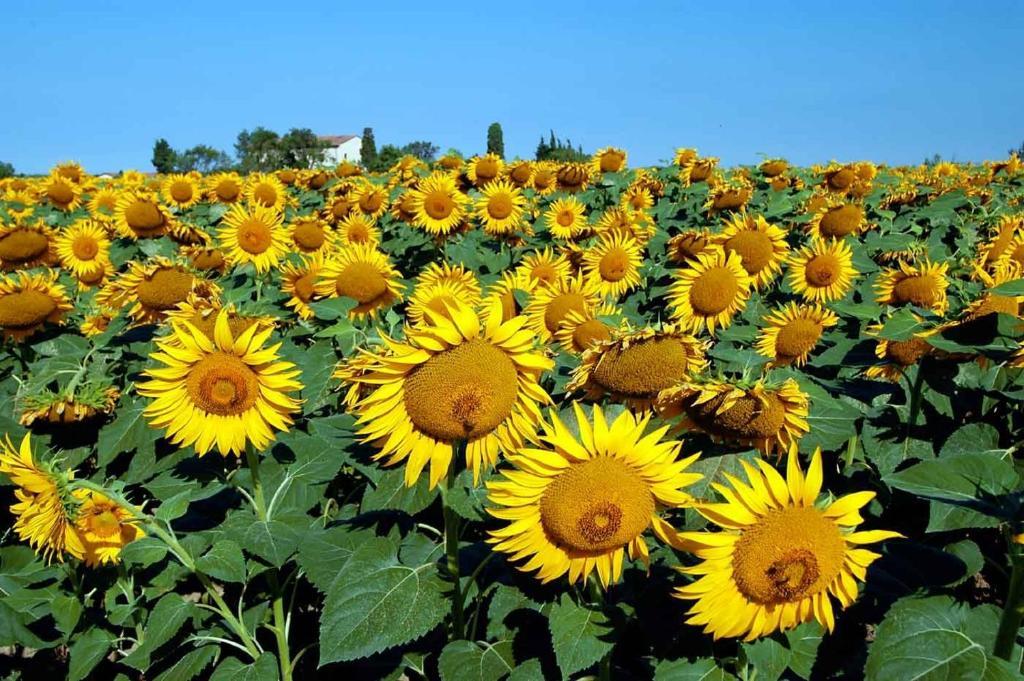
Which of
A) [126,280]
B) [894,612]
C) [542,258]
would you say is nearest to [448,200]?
[542,258]

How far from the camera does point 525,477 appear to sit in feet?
6.05

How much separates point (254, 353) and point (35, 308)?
2.45m

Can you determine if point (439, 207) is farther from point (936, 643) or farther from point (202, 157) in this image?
point (202, 157)

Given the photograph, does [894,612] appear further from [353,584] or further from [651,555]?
[353,584]

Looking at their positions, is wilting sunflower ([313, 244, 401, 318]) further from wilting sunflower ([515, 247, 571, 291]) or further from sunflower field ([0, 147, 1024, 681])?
wilting sunflower ([515, 247, 571, 291])

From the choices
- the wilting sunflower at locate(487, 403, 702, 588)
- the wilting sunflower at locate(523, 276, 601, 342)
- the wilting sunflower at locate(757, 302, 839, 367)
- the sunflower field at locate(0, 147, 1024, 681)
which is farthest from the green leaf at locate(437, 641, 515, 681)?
the wilting sunflower at locate(757, 302, 839, 367)

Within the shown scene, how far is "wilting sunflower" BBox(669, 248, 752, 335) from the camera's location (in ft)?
14.4

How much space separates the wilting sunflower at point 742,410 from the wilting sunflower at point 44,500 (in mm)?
2035

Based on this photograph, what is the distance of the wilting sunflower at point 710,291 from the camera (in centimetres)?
439

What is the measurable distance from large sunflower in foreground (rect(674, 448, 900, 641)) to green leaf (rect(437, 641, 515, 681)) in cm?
74

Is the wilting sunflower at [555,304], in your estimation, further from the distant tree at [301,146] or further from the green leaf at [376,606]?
the distant tree at [301,146]

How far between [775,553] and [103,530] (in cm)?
244

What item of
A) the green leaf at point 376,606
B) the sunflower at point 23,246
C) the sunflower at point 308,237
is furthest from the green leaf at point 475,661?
the sunflower at point 23,246

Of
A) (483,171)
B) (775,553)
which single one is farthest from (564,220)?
(775,553)
